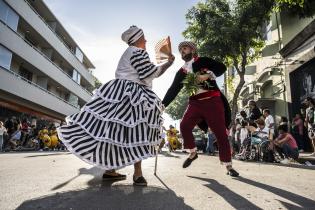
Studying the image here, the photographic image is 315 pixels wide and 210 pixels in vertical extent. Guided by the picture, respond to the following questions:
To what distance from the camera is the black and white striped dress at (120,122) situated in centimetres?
350

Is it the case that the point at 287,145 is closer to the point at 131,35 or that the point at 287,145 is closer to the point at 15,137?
the point at 131,35

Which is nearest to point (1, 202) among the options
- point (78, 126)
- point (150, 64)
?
point (78, 126)

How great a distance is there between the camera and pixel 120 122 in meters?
3.58

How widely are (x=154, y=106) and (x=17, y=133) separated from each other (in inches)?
592

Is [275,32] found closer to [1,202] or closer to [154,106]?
[154,106]

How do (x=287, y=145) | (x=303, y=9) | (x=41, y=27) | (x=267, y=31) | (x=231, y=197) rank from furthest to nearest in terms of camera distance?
(x=41, y=27)
(x=267, y=31)
(x=303, y=9)
(x=287, y=145)
(x=231, y=197)

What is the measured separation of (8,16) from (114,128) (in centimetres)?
2052

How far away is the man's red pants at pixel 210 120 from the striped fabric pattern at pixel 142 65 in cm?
118

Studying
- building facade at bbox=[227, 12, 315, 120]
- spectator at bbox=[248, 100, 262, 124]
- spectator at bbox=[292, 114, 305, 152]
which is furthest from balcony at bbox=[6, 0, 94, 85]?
spectator at bbox=[292, 114, 305, 152]

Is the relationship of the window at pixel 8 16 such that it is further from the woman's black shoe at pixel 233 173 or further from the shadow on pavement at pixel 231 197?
the shadow on pavement at pixel 231 197

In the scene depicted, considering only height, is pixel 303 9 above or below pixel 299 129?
above

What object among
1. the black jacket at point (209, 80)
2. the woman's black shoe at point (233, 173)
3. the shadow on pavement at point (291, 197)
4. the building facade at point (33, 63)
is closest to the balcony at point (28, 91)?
the building facade at point (33, 63)

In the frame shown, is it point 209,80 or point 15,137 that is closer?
point 209,80

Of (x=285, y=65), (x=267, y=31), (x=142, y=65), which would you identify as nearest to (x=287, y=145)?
(x=142, y=65)
